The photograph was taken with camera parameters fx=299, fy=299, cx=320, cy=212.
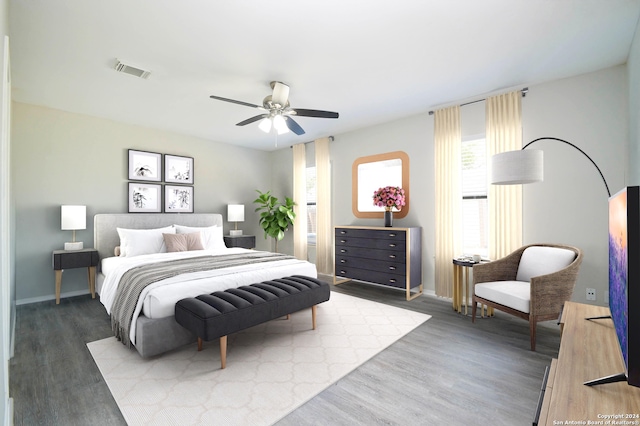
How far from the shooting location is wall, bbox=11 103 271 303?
409 centimetres

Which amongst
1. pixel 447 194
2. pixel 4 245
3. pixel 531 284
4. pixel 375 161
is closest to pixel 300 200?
pixel 375 161

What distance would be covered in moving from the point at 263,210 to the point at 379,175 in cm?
295

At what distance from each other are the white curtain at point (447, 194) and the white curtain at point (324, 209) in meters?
2.12

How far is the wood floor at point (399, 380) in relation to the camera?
1869 millimetres

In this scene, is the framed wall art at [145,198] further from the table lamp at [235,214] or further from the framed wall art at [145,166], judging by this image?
the table lamp at [235,214]

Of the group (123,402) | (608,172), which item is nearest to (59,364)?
(123,402)

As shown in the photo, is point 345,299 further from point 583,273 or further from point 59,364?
point 59,364

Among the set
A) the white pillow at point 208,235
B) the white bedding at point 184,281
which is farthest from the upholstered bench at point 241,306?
the white pillow at point 208,235

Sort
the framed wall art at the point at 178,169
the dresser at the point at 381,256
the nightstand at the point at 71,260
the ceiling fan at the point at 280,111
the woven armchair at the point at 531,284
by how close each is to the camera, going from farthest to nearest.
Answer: the framed wall art at the point at 178,169, the dresser at the point at 381,256, the nightstand at the point at 71,260, the ceiling fan at the point at 280,111, the woven armchair at the point at 531,284

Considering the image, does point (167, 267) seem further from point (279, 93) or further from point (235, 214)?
point (235, 214)

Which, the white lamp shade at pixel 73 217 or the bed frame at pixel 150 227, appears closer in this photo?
the bed frame at pixel 150 227

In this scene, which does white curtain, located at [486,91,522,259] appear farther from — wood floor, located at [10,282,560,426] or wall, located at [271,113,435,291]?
wood floor, located at [10,282,560,426]

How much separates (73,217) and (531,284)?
5628 millimetres

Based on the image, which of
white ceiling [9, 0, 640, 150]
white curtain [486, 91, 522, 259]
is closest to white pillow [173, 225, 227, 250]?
white ceiling [9, 0, 640, 150]
